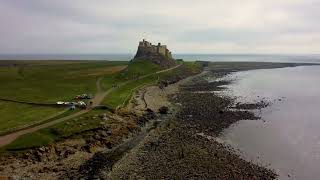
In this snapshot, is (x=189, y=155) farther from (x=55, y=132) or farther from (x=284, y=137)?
(x=284, y=137)

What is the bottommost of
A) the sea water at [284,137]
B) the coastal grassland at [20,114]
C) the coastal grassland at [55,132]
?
the sea water at [284,137]

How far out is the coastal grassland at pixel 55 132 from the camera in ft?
197

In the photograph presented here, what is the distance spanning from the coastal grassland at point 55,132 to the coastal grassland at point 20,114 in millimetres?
5094

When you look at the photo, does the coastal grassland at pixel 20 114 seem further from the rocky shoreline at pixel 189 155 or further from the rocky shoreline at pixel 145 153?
the rocky shoreline at pixel 189 155

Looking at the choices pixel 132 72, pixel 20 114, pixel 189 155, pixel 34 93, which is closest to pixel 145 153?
pixel 189 155

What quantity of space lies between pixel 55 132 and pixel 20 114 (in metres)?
14.9

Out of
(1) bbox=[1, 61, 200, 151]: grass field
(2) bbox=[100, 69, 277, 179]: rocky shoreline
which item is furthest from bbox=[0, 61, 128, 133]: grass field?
(2) bbox=[100, 69, 277, 179]: rocky shoreline

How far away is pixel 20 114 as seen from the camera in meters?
78.1

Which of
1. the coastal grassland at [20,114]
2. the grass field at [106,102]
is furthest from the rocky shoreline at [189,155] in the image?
the coastal grassland at [20,114]

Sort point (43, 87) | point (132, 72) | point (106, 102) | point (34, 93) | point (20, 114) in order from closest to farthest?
point (20, 114) < point (106, 102) < point (34, 93) < point (43, 87) < point (132, 72)

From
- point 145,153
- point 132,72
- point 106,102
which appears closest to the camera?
point 145,153

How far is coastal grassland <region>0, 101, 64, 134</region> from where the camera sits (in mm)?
69625

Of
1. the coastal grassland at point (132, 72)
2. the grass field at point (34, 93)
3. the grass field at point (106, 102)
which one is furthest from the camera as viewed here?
the coastal grassland at point (132, 72)

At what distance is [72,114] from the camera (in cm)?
7975
